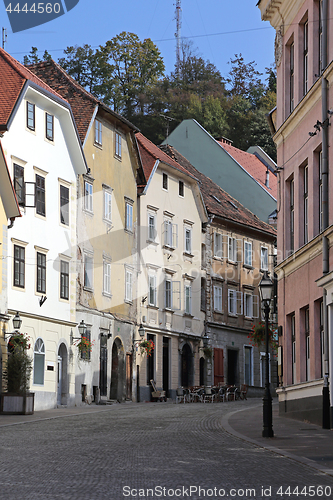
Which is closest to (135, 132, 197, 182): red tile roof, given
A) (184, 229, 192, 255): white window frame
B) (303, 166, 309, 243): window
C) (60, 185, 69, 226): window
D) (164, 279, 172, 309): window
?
(184, 229, 192, 255): white window frame

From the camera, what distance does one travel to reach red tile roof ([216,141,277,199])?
5709 centimetres

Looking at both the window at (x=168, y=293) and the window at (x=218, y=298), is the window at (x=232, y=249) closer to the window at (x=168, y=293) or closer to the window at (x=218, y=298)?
the window at (x=218, y=298)

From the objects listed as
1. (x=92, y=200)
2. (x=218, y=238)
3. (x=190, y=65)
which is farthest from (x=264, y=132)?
(x=92, y=200)

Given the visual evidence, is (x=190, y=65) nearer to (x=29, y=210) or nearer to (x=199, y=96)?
(x=199, y=96)

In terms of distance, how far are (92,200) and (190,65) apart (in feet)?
130

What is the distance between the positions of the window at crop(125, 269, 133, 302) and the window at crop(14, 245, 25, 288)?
10604mm

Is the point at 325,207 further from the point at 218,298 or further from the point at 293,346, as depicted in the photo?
the point at 218,298

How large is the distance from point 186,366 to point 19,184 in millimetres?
18918

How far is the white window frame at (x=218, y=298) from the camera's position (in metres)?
51.0

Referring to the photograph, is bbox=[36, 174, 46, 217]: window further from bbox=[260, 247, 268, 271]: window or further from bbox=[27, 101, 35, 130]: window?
bbox=[260, 247, 268, 271]: window

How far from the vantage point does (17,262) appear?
32250 mm

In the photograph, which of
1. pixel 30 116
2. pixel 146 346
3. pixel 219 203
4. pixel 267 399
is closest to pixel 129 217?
pixel 146 346

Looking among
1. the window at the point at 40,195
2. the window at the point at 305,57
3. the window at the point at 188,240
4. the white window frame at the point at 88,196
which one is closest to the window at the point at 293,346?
the window at the point at 305,57

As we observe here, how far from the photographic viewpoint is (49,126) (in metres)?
35.7
